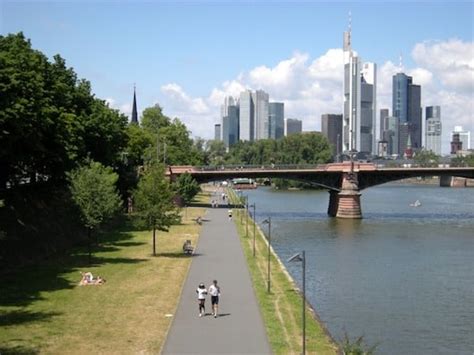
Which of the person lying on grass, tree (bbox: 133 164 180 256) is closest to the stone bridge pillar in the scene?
tree (bbox: 133 164 180 256)

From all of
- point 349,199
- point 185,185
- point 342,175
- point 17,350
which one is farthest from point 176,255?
point 342,175

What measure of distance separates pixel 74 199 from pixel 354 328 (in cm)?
1983

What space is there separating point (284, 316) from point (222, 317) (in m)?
2.37

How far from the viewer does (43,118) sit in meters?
42.4

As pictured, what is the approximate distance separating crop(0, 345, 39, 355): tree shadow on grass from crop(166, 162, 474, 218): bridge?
2628 inches

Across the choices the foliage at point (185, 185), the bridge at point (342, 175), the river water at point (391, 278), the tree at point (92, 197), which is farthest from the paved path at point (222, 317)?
the bridge at point (342, 175)

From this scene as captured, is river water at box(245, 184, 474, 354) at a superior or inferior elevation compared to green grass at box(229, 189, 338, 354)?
inferior

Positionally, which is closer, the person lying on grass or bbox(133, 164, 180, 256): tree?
the person lying on grass

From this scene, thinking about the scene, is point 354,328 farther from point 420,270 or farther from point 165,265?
point 420,270

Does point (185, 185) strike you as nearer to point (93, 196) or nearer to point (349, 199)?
point (349, 199)

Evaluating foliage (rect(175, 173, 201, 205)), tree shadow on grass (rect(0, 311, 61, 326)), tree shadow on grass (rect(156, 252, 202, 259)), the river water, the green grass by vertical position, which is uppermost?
foliage (rect(175, 173, 201, 205))

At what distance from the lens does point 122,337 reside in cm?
2339

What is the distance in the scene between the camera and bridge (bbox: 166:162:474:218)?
285 ft

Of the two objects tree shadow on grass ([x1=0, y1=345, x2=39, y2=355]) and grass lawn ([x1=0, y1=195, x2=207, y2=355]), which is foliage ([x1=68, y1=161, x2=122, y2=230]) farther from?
tree shadow on grass ([x1=0, y1=345, x2=39, y2=355])
